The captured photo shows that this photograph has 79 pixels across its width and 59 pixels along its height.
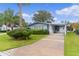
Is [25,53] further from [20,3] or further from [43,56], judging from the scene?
[20,3]

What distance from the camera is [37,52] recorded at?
3941mm

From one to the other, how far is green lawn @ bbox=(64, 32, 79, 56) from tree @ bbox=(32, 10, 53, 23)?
0.78ft

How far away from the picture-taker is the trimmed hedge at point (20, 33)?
3.94 meters

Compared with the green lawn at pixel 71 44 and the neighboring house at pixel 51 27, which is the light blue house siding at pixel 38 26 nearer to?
the neighboring house at pixel 51 27

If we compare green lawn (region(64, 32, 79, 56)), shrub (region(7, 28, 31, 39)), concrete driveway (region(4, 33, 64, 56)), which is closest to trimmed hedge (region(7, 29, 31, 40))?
shrub (region(7, 28, 31, 39))

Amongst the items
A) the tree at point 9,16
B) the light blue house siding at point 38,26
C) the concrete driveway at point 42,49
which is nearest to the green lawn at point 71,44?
the concrete driveway at point 42,49

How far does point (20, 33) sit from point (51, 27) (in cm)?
30

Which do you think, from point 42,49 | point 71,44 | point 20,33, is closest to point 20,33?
point 20,33

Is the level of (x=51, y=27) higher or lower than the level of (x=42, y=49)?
higher

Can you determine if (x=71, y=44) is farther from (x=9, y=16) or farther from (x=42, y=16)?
(x=9, y=16)

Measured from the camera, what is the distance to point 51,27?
393 cm

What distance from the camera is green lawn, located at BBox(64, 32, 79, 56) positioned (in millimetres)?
3908

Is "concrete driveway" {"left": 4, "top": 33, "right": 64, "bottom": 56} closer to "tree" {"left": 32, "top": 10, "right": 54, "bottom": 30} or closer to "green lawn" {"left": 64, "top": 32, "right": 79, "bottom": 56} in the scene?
"green lawn" {"left": 64, "top": 32, "right": 79, "bottom": 56}

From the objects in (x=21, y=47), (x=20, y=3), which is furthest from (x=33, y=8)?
(x=21, y=47)
